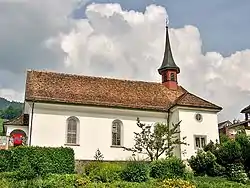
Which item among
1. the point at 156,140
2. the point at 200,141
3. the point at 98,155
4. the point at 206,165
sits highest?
the point at 200,141

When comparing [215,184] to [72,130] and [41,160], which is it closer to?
[41,160]

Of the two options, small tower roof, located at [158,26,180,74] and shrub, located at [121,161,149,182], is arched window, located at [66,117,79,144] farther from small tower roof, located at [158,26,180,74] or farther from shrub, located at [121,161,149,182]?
small tower roof, located at [158,26,180,74]

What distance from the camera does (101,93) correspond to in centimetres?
4128

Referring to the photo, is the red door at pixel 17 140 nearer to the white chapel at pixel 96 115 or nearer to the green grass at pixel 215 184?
the white chapel at pixel 96 115

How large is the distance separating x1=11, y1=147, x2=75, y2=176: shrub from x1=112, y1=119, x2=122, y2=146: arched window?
711 centimetres

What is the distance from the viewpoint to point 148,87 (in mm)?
45750

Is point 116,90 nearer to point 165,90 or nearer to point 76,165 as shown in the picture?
point 165,90

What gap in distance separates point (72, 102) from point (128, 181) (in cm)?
1233

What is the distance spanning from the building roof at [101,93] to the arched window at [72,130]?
182 centimetres

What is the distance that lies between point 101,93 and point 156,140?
8176 mm

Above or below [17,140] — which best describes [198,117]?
above

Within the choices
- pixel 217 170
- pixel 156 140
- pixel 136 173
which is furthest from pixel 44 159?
pixel 217 170

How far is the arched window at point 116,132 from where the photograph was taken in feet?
129

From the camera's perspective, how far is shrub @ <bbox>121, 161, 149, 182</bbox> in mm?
28703
